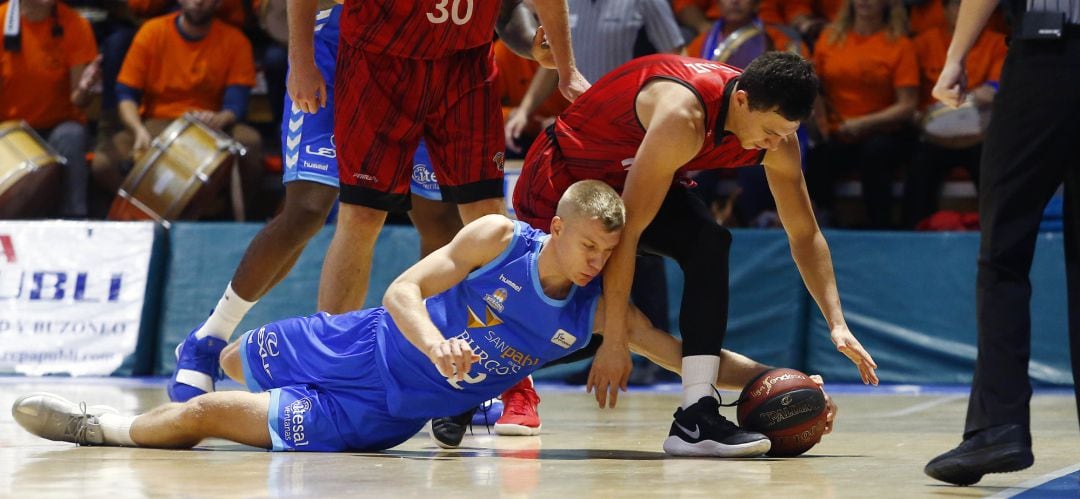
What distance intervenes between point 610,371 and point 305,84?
161 cm

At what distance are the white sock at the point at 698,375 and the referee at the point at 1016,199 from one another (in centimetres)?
96

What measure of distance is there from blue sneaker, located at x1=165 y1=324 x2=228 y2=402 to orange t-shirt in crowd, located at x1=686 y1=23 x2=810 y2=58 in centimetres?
456

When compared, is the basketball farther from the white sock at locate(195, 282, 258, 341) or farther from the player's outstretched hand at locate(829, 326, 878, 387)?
the white sock at locate(195, 282, 258, 341)

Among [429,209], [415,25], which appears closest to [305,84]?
[415,25]

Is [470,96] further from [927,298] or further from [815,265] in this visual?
[927,298]

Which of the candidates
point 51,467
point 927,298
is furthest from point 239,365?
point 927,298

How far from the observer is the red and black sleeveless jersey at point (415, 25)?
4867mm

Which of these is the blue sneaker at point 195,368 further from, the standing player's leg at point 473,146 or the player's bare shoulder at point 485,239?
the player's bare shoulder at point 485,239

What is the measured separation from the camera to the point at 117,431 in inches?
171

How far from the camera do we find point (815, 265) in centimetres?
462

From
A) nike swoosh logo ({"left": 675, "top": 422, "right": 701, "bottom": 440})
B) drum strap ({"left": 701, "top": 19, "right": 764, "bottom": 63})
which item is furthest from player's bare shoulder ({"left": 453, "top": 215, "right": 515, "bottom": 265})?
drum strap ({"left": 701, "top": 19, "right": 764, "bottom": 63})

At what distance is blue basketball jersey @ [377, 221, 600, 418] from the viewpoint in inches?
165

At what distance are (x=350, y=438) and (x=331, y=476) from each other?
74cm

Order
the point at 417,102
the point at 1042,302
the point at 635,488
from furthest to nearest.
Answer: the point at 1042,302 < the point at 417,102 < the point at 635,488
